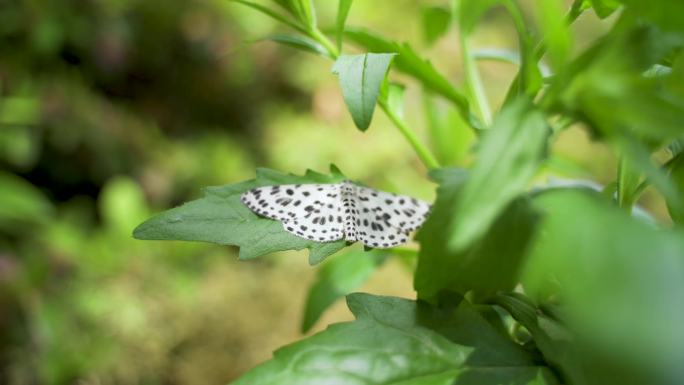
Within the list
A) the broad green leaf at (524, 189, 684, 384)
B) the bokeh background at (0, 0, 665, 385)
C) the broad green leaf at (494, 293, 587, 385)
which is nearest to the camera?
the broad green leaf at (524, 189, 684, 384)

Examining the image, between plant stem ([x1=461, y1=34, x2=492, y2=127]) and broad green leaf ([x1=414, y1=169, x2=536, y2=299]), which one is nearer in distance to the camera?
broad green leaf ([x1=414, y1=169, x2=536, y2=299])

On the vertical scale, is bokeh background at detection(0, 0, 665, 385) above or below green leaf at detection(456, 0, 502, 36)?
below

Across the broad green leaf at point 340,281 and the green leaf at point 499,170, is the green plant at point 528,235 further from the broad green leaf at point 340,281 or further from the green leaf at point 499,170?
the broad green leaf at point 340,281

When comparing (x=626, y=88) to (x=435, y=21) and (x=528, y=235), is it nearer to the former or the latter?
(x=528, y=235)

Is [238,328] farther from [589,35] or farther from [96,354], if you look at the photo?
[589,35]

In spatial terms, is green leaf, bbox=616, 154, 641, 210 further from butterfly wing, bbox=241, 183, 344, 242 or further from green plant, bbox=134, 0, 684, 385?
butterfly wing, bbox=241, 183, 344, 242

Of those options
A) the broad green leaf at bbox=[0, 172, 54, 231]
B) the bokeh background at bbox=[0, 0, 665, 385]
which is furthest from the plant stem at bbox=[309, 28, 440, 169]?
the broad green leaf at bbox=[0, 172, 54, 231]

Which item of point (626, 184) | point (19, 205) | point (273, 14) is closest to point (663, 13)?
point (626, 184)
